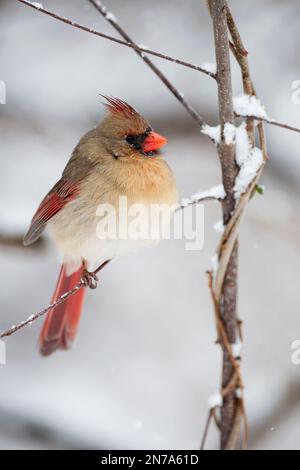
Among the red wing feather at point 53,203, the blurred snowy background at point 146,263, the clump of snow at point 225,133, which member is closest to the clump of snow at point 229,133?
the clump of snow at point 225,133

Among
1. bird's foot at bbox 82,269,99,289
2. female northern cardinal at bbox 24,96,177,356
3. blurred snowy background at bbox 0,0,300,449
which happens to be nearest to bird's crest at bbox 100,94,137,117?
female northern cardinal at bbox 24,96,177,356

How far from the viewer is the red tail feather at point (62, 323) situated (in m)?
1.85

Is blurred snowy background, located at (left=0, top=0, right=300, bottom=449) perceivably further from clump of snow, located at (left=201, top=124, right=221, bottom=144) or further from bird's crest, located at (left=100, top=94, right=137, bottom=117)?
clump of snow, located at (left=201, top=124, right=221, bottom=144)

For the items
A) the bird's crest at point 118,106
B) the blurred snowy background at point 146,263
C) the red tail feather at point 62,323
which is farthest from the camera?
the blurred snowy background at point 146,263

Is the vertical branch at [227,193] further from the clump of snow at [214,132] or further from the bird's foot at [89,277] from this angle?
the bird's foot at [89,277]

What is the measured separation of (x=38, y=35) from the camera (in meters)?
2.96

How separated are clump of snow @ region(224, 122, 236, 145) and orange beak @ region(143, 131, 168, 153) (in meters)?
0.38

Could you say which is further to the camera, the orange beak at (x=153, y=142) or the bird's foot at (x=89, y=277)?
the bird's foot at (x=89, y=277)

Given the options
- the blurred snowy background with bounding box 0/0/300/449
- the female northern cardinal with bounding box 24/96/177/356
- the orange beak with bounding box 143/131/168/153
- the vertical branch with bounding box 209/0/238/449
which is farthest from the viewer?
the blurred snowy background with bounding box 0/0/300/449

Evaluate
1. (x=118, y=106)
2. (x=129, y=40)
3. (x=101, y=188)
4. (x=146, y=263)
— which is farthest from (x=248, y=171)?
(x=146, y=263)

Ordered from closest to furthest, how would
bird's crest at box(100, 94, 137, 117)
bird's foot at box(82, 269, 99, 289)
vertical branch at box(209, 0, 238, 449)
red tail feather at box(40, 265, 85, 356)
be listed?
vertical branch at box(209, 0, 238, 449), bird's crest at box(100, 94, 137, 117), bird's foot at box(82, 269, 99, 289), red tail feather at box(40, 265, 85, 356)

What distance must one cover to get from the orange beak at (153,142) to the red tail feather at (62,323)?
492 mm

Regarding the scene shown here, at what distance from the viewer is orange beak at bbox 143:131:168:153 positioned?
1.46 m

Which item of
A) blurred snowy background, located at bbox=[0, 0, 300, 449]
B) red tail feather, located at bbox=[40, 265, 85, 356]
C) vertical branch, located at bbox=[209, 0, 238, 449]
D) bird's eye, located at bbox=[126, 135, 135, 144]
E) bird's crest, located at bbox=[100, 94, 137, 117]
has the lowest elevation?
vertical branch, located at bbox=[209, 0, 238, 449]
